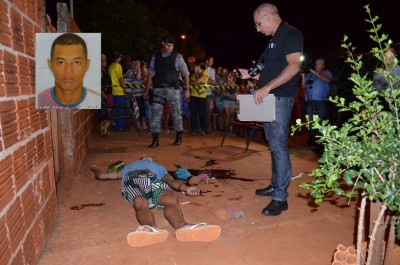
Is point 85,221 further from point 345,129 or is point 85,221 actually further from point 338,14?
point 338,14

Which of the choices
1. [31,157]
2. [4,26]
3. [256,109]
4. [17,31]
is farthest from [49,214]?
[256,109]

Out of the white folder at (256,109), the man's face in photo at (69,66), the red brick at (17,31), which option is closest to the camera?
the red brick at (17,31)

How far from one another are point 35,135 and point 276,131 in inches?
87.0

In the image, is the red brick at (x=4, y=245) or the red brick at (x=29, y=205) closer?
the red brick at (x=4, y=245)

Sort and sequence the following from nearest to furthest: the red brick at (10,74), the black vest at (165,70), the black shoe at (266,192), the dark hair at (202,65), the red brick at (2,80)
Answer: the red brick at (2,80)
the red brick at (10,74)
the black shoe at (266,192)
the black vest at (165,70)
the dark hair at (202,65)

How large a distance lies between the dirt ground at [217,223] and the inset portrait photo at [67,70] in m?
1.14

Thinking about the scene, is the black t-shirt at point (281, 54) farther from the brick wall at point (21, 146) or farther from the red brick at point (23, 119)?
the red brick at point (23, 119)

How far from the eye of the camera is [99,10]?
2144cm

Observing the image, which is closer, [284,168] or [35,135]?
[35,135]

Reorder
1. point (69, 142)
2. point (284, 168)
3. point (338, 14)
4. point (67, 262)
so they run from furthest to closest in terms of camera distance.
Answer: point (338, 14) → point (69, 142) → point (284, 168) → point (67, 262)

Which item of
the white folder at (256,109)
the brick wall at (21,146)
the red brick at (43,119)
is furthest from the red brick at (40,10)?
the white folder at (256,109)

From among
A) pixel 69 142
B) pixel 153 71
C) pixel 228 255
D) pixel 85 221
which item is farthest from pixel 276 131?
pixel 153 71

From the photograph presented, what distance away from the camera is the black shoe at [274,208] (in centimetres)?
370

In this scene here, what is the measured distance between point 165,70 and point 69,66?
4253 mm
